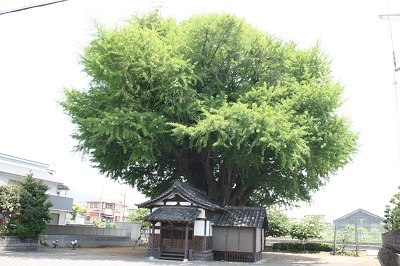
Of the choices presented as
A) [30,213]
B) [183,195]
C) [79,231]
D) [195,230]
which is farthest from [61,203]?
[195,230]

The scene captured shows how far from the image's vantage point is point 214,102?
20531mm

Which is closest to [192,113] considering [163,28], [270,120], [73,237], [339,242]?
[270,120]

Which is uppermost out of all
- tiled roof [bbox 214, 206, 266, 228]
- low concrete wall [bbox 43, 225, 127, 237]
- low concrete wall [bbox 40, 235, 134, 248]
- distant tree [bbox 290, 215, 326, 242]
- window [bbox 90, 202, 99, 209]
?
window [bbox 90, 202, 99, 209]

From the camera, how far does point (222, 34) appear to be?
21.2 meters

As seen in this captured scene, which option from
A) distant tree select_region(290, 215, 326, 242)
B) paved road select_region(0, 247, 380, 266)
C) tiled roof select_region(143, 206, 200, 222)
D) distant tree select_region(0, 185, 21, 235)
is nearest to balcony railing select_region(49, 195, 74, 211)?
paved road select_region(0, 247, 380, 266)

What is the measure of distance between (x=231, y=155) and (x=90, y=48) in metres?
10.2

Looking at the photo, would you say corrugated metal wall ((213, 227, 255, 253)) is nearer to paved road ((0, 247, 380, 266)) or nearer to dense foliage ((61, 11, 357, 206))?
paved road ((0, 247, 380, 266))

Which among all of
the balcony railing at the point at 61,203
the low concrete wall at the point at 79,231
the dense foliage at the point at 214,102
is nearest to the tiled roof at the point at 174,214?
the dense foliage at the point at 214,102

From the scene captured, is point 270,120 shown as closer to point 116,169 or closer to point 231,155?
point 231,155

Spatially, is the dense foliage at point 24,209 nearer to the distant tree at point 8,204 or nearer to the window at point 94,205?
the distant tree at point 8,204

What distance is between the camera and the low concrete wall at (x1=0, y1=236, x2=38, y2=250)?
18938 mm

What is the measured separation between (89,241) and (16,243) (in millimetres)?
7920

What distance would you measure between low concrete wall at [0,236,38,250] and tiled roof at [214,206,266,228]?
10.2m

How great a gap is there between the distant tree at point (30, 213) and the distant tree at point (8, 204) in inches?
9.1
